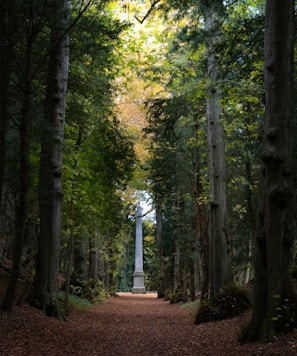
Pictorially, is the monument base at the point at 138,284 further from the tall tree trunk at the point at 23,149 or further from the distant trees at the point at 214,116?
the tall tree trunk at the point at 23,149

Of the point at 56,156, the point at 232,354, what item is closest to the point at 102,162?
the point at 56,156

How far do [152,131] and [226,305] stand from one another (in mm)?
6252

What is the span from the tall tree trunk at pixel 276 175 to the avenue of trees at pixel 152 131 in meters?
0.02

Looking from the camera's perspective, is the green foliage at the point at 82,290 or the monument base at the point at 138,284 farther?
the monument base at the point at 138,284

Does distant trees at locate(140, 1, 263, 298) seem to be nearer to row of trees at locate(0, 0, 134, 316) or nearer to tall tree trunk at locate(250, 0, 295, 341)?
row of trees at locate(0, 0, 134, 316)

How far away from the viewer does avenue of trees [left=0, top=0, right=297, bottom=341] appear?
583 cm

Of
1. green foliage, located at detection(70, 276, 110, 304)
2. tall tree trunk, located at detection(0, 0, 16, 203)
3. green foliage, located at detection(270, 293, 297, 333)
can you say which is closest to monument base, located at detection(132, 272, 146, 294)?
green foliage, located at detection(70, 276, 110, 304)

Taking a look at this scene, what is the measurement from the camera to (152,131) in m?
13.5

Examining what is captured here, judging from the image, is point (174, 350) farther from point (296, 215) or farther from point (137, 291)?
point (137, 291)

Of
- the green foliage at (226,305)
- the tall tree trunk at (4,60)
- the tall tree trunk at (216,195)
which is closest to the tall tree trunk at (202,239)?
the tall tree trunk at (216,195)

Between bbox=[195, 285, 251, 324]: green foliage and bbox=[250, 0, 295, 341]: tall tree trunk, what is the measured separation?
394cm

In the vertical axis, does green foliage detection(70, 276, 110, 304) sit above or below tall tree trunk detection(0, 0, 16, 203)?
below

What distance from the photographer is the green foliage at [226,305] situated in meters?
9.62

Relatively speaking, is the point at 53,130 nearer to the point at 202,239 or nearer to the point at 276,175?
the point at 276,175
